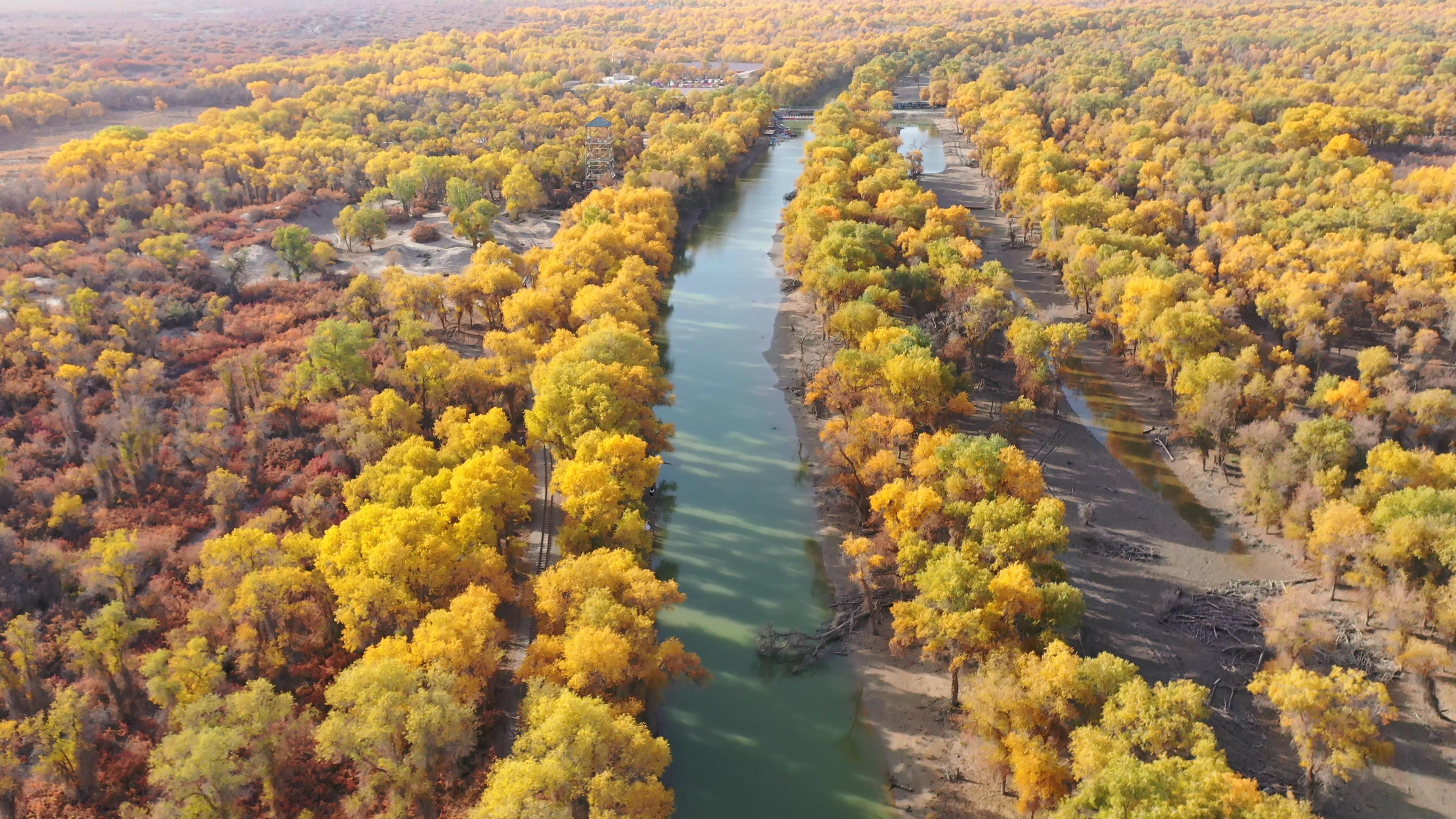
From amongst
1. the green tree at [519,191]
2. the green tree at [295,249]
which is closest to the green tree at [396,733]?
the green tree at [295,249]

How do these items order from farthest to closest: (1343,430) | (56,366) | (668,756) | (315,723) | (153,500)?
(56,366)
(153,500)
(1343,430)
(315,723)
(668,756)

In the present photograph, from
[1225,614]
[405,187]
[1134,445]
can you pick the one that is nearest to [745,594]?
[1225,614]

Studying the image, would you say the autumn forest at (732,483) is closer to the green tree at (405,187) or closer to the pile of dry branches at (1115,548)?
the pile of dry branches at (1115,548)

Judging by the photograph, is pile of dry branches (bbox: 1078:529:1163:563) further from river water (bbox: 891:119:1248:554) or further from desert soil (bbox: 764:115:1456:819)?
river water (bbox: 891:119:1248:554)

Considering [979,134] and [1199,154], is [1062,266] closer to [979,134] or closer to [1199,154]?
[1199,154]

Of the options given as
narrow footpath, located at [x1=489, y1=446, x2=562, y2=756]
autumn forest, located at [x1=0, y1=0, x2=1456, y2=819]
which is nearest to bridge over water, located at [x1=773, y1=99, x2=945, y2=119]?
autumn forest, located at [x1=0, y1=0, x2=1456, y2=819]

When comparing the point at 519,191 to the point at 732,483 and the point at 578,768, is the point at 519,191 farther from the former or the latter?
the point at 578,768

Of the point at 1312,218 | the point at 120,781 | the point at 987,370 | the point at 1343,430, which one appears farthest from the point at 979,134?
the point at 120,781
